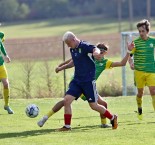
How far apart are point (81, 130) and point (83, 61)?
1.32m

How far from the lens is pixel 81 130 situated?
12992mm

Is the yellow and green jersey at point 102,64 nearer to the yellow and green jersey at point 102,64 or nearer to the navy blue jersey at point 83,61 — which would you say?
the yellow and green jersey at point 102,64

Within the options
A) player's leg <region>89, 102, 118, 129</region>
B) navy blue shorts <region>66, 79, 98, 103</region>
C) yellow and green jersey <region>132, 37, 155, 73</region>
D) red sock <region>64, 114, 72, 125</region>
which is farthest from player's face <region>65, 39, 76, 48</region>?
yellow and green jersey <region>132, 37, 155, 73</region>

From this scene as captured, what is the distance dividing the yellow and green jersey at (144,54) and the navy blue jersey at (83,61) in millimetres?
1398

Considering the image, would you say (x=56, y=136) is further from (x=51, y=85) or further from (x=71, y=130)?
(x=51, y=85)

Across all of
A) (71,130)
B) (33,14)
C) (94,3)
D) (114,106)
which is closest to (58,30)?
(33,14)

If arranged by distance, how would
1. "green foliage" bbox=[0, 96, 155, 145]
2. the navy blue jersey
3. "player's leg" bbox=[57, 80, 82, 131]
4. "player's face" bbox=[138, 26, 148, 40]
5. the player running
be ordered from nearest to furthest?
"green foliage" bbox=[0, 96, 155, 145], the navy blue jersey, "player's leg" bbox=[57, 80, 82, 131], the player running, "player's face" bbox=[138, 26, 148, 40]

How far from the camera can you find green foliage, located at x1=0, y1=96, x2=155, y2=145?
38.0ft

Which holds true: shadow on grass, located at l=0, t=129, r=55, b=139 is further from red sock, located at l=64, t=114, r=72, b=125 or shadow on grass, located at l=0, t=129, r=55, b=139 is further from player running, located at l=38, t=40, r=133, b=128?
red sock, located at l=64, t=114, r=72, b=125

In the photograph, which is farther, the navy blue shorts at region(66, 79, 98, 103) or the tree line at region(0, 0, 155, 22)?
the tree line at region(0, 0, 155, 22)

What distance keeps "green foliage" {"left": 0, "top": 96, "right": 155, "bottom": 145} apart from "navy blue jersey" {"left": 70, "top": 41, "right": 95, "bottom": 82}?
0.98 metres

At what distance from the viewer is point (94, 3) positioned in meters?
97.3

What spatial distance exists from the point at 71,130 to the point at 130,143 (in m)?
1.88

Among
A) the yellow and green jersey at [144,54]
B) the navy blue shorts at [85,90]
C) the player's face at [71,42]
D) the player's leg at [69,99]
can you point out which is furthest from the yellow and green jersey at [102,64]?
the player's face at [71,42]
